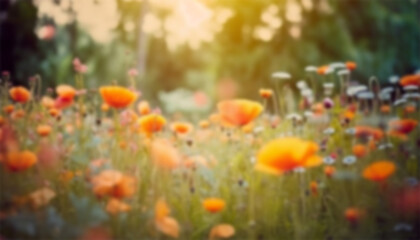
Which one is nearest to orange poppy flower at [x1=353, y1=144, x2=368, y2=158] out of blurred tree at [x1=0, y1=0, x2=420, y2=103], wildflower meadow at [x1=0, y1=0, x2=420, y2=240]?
wildflower meadow at [x1=0, y1=0, x2=420, y2=240]

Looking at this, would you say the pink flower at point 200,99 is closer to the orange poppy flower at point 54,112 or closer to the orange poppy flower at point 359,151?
the orange poppy flower at point 54,112

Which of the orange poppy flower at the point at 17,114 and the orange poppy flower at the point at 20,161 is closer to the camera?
the orange poppy flower at the point at 20,161

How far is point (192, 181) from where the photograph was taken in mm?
1689

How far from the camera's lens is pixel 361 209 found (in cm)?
147

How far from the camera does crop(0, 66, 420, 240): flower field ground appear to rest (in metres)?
1.19

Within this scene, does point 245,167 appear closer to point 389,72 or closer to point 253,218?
point 253,218

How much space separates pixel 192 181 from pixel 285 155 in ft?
2.03

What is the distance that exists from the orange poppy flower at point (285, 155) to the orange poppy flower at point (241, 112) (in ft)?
0.88

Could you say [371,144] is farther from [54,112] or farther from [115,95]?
[54,112]

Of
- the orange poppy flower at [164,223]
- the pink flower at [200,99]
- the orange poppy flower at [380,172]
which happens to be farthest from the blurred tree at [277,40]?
the orange poppy flower at [164,223]

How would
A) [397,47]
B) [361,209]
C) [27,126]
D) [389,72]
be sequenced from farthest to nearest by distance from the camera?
[397,47]
[389,72]
[27,126]
[361,209]

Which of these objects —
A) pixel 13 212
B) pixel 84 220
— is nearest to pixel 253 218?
pixel 84 220

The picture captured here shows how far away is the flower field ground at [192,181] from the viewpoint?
119 cm

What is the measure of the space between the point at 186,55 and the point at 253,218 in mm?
8019
